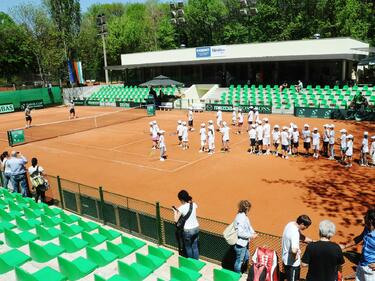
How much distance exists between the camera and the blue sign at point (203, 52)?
4631 centimetres

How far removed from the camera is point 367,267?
6355mm

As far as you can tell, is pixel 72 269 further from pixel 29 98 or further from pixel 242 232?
pixel 29 98

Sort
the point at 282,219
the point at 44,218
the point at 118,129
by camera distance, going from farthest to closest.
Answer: the point at 118,129
the point at 282,219
the point at 44,218

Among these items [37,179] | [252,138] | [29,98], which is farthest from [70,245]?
[29,98]

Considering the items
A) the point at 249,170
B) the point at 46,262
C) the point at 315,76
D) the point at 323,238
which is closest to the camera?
the point at 323,238

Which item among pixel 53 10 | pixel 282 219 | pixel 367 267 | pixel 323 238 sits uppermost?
pixel 53 10

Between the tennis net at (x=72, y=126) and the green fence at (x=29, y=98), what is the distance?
1673 centimetres

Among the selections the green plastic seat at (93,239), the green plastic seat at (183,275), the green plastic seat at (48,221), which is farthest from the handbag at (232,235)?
the green plastic seat at (48,221)

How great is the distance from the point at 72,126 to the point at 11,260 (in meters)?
26.8

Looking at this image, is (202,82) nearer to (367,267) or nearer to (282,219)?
(282,219)

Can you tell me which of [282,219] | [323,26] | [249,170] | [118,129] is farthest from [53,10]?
[282,219]

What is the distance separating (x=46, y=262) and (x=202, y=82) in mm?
41596

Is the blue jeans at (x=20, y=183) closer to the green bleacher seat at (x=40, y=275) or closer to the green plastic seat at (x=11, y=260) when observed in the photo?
the green plastic seat at (x=11, y=260)

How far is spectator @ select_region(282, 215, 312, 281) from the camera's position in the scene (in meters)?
6.66
